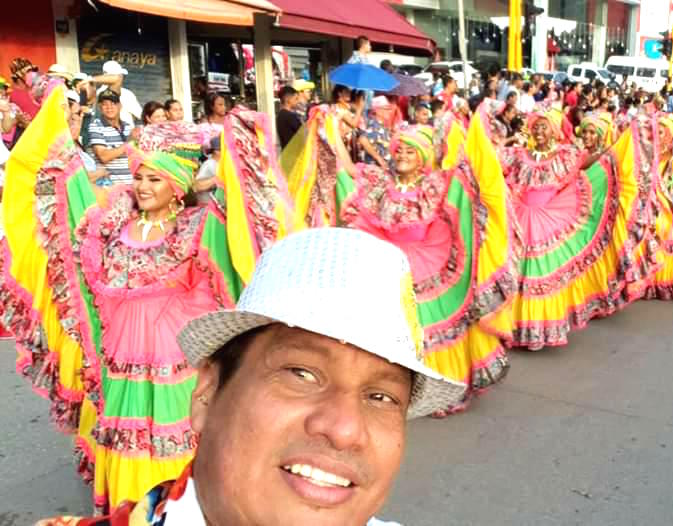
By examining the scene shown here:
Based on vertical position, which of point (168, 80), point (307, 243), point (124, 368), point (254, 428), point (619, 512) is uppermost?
point (168, 80)

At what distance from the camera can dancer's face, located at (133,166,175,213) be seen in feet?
10.3

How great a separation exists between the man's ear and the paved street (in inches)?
88.0

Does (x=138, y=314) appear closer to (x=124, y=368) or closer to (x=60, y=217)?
(x=124, y=368)

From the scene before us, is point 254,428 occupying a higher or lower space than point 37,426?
higher

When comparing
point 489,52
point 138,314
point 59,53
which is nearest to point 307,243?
point 138,314

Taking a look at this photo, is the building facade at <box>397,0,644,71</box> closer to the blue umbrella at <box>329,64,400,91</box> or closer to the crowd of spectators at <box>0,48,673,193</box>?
the crowd of spectators at <box>0,48,673,193</box>

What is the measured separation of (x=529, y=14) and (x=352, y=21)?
329 cm

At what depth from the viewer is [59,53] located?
9.16 metres

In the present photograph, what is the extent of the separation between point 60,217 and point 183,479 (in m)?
2.17

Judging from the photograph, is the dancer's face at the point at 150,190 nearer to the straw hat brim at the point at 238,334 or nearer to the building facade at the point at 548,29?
the straw hat brim at the point at 238,334

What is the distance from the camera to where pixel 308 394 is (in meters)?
1.08

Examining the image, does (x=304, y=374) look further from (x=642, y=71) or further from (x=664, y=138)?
(x=642, y=71)

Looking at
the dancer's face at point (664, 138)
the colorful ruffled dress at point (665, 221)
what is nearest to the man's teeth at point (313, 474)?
the colorful ruffled dress at point (665, 221)

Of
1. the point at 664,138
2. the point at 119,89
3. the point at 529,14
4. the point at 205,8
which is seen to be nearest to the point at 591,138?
the point at 664,138
